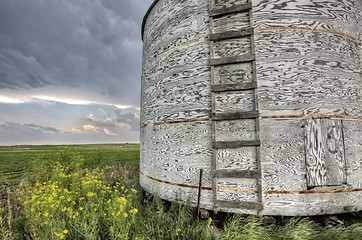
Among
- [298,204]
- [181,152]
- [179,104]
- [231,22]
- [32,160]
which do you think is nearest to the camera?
[298,204]

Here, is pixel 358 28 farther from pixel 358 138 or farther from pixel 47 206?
pixel 47 206

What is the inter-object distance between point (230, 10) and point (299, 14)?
1.41 m

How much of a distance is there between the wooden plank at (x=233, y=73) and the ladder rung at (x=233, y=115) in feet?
2.16

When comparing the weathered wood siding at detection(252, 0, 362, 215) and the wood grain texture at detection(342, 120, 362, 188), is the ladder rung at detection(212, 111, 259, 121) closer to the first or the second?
the weathered wood siding at detection(252, 0, 362, 215)

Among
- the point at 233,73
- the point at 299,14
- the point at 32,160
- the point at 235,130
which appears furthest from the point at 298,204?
the point at 32,160

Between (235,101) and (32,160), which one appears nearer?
(235,101)

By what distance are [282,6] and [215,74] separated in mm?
1939

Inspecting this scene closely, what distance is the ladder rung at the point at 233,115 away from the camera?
133 inches

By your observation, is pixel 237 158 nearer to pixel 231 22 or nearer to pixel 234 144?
pixel 234 144

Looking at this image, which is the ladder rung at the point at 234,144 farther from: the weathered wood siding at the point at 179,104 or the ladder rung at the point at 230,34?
the ladder rung at the point at 230,34

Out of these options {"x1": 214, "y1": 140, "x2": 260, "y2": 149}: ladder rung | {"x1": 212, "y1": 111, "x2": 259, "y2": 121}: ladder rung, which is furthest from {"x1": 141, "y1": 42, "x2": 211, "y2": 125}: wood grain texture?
{"x1": 214, "y1": 140, "x2": 260, "y2": 149}: ladder rung

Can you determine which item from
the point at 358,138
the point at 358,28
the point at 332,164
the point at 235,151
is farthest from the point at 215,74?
the point at 358,28

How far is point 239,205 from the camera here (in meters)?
3.32

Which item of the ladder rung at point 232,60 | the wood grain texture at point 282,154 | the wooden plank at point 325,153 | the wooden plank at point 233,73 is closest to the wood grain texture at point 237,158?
the wood grain texture at point 282,154
